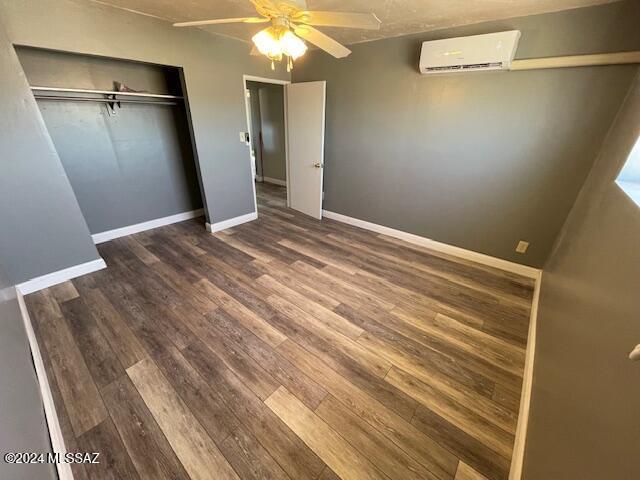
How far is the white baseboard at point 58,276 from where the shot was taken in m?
2.22

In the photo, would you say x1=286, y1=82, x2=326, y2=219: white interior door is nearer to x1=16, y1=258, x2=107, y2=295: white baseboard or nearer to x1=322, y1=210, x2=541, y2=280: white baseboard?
x1=322, y1=210, x2=541, y2=280: white baseboard

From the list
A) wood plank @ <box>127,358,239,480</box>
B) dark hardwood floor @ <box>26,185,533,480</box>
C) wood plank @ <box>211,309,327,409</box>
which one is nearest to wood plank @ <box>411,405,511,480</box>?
dark hardwood floor @ <box>26,185,533,480</box>

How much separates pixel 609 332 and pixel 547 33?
8.43 ft

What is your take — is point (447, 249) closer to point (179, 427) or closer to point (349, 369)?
point (349, 369)

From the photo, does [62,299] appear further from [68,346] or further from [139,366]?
[139,366]

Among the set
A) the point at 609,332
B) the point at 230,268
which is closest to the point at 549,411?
the point at 609,332

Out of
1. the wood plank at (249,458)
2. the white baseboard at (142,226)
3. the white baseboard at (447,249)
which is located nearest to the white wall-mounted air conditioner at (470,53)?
the white baseboard at (447,249)

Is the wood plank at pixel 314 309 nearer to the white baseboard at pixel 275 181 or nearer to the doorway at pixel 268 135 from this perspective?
the doorway at pixel 268 135

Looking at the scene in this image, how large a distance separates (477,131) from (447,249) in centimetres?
Answer: 136

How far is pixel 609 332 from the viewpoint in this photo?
82 centimetres

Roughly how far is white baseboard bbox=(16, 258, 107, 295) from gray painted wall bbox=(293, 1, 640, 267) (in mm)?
3142

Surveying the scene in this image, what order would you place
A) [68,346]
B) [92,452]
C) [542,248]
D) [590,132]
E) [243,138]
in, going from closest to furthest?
[92,452] < [68,346] < [590,132] < [542,248] < [243,138]

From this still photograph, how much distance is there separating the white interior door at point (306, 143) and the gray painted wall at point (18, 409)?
3301 millimetres

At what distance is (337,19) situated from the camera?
4.43ft
